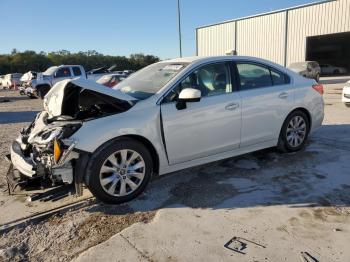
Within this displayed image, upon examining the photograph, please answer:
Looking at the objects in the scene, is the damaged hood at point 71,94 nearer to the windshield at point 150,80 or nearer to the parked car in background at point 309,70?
the windshield at point 150,80

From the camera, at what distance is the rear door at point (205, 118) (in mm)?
4453

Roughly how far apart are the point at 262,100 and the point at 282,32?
3218 centimetres

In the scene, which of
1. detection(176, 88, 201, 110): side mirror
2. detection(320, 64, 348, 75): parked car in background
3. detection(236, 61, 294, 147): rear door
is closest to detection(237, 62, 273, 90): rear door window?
detection(236, 61, 294, 147): rear door

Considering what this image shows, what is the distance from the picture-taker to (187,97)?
4.31 meters

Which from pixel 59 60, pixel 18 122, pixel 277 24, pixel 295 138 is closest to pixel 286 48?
pixel 277 24

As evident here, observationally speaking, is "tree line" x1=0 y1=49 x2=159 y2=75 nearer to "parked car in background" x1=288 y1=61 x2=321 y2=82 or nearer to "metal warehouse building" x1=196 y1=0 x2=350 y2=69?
"metal warehouse building" x1=196 y1=0 x2=350 y2=69

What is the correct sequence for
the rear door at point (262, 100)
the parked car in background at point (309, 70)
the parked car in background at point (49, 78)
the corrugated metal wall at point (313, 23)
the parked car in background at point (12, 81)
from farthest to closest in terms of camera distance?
the parked car in background at point (12, 81)
the corrugated metal wall at point (313, 23)
the parked car in background at point (309, 70)
the parked car in background at point (49, 78)
the rear door at point (262, 100)

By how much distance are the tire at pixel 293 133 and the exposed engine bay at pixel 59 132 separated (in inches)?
105

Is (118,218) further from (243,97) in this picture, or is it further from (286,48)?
(286,48)

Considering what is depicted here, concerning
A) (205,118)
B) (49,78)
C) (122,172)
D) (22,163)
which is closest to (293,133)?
(205,118)

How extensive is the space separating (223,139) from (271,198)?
1043 millimetres

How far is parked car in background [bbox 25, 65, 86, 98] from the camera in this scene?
20.2 metres

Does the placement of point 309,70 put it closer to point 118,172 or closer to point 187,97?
point 187,97

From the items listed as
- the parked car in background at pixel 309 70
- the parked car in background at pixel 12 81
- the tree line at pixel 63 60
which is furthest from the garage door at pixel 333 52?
the parked car in background at pixel 12 81
